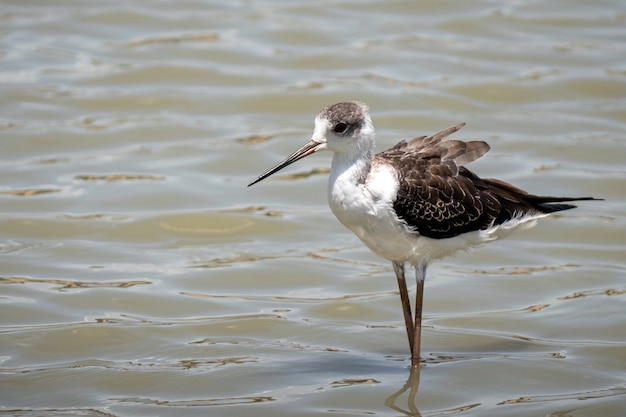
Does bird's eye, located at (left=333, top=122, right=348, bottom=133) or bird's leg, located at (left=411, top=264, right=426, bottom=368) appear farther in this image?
bird's leg, located at (left=411, top=264, right=426, bottom=368)

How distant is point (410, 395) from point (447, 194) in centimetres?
160

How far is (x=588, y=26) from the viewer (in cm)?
1747

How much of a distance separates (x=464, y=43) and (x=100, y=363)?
32.4 ft

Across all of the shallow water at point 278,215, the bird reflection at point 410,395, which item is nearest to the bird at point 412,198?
the bird reflection at point 410,395

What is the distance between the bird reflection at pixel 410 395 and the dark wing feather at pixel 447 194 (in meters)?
1.10

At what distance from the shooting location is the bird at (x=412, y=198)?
8164 millimetres

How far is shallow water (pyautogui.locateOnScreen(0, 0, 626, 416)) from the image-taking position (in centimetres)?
845

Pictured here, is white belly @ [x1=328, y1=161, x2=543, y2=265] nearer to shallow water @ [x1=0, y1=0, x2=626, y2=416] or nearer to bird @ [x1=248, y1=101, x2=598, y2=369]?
bird @ [x1=248, y1=101, x2=598, y2=369]

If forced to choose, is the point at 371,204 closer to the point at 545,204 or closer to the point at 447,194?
the point at 447,194

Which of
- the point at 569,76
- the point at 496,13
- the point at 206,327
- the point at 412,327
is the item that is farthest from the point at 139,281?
the point at 496,13

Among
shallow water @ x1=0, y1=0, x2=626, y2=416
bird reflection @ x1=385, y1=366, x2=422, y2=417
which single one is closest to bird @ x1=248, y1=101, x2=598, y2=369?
bird reflection @ x1=385, y1=366, x2=422, y2=417

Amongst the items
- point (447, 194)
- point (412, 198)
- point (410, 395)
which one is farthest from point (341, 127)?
point (410, 395)

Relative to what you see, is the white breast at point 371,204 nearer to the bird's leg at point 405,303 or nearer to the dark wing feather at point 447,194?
the dark wing feather at point 447,194

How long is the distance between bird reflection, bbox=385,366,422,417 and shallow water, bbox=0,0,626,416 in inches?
0.7
